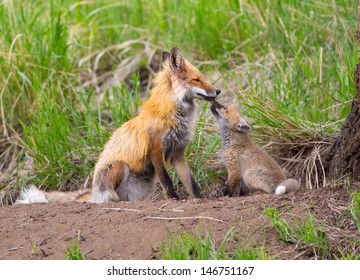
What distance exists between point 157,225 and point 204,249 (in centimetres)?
79

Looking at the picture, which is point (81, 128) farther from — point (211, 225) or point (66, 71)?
point (211, 225)

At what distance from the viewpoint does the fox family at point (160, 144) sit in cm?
718

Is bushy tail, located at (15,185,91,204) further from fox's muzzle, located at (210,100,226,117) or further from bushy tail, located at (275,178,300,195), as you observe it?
bushy tail, located at (275,178,300,195)

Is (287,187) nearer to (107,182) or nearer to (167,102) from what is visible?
(167,102)

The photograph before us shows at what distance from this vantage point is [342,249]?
5.39 metres

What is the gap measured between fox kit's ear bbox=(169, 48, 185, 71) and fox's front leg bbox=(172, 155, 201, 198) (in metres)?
0.89

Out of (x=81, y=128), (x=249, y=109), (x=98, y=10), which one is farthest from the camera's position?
(x=98, y=10)

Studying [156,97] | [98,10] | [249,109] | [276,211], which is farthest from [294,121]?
[98,10]

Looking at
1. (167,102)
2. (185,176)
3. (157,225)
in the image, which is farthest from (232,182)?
(157,225)

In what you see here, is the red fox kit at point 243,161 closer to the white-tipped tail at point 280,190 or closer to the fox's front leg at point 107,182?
the white-tipped tail at point 280,190

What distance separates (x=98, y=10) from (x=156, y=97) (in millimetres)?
4526

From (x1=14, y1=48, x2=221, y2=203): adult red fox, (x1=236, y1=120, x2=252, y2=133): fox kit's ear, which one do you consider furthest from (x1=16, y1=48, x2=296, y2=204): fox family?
(x1=236, y1=120, x2=252, y2=133): fox kit's ear

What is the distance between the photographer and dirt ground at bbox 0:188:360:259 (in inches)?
218

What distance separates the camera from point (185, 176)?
742 cm
